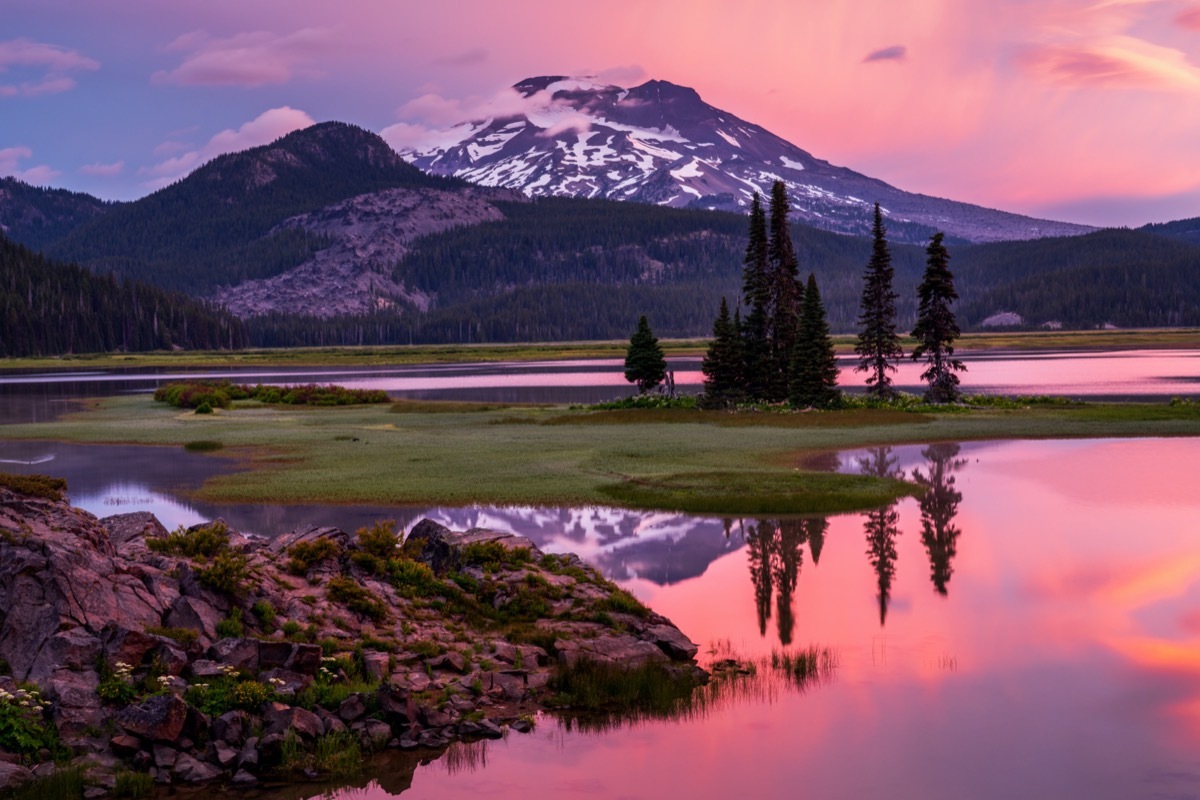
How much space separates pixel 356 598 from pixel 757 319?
197 feet

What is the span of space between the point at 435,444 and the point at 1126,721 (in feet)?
135

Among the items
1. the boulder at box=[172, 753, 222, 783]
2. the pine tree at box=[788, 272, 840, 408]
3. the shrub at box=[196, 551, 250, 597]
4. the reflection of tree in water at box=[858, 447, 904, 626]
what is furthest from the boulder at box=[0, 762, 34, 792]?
the pine tree at box=[788, 272, 840, 408]

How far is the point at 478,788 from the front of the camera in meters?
15.1

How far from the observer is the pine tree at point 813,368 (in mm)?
72188

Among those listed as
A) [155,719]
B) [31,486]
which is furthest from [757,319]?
[155,719]

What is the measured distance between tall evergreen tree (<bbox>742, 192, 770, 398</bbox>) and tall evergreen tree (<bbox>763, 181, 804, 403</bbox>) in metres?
0.37

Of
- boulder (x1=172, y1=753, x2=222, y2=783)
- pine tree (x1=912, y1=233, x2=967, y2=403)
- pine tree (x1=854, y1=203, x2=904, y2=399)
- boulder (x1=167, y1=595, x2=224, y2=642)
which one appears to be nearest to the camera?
boulder (x1=172, y1=753, x2=222, y2=783)

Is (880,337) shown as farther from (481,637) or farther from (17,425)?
(481,637)

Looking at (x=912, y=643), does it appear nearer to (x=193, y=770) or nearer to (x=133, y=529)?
(x=193, y=770)

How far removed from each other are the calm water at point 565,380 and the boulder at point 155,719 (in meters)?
66.5

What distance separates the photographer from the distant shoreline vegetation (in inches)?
3253

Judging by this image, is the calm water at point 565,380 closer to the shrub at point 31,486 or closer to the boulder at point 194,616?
the shrub at point 31,486


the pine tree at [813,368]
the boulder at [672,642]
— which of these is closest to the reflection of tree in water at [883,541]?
the boulder at [672,642]

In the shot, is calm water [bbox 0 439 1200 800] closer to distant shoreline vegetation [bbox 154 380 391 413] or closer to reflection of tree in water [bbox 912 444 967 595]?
reflection of tree in water [bbox 912 444 967 595]
